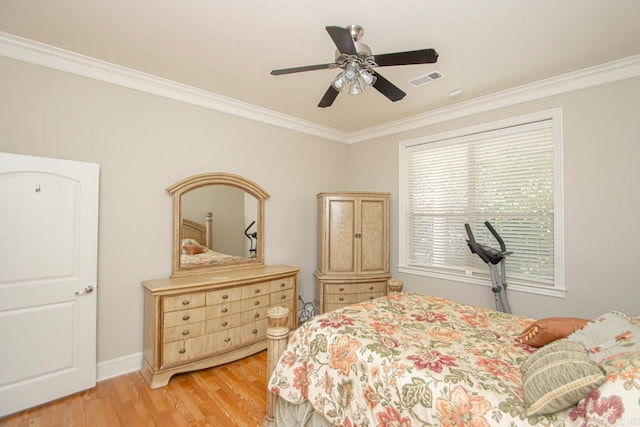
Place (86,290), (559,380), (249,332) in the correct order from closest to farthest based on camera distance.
Result: (559,380) < (86,290) < (249,332)

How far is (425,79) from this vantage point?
287cm

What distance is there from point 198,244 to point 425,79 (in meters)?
2.83

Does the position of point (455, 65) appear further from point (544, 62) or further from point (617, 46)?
point (617, 46)

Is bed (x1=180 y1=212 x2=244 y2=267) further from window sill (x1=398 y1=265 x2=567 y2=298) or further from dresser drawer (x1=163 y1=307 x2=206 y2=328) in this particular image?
window sill (x1=398 y1=265 x2=567 y2=298)

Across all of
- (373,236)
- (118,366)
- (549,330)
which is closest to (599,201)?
(549,330)

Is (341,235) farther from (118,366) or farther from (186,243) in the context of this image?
(118,366)

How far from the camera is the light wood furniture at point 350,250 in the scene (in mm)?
3789

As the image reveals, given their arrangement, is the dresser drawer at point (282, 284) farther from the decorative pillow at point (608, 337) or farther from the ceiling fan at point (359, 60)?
the decorative pillow at point (608, 337)

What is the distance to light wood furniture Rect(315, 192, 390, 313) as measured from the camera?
3789 millimetres

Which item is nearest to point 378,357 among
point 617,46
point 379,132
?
point 617,46

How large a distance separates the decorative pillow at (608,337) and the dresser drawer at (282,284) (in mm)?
2503

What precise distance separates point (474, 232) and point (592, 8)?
2.19 meters

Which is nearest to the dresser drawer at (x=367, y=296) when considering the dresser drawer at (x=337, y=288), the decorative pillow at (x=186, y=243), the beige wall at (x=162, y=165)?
the dresser drawer at (x=337, y=288)

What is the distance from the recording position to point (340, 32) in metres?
1.53
